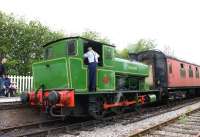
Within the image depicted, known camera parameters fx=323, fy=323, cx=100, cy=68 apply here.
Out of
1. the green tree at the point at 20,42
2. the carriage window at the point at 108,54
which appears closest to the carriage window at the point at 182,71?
the carriage window at the point at 108,54

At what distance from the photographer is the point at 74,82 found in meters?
9.92

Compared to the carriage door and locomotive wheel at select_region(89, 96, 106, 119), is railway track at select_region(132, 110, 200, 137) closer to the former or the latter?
locomotive wheel at select_region(89, 96, 106, 119)

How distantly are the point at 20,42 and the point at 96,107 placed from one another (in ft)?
52.2

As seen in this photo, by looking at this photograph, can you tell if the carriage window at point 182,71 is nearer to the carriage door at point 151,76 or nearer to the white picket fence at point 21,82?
the carriage door at point 151,76

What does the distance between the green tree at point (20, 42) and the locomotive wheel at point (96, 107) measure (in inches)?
550

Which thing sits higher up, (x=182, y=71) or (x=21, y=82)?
(x=182, y=71)

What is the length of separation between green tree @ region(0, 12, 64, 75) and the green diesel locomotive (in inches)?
526

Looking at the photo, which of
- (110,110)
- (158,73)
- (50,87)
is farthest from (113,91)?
Result: (158,73)

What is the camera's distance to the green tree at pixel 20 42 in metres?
24.1

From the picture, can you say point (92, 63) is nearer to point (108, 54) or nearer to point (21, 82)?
point (108, 54)

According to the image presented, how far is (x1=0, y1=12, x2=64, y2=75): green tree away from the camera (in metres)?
24.1

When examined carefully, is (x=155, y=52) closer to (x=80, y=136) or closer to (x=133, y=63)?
(x=133, y=63)

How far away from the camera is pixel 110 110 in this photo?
1169 centimetres

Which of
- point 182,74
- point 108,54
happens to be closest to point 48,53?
point 108,54
